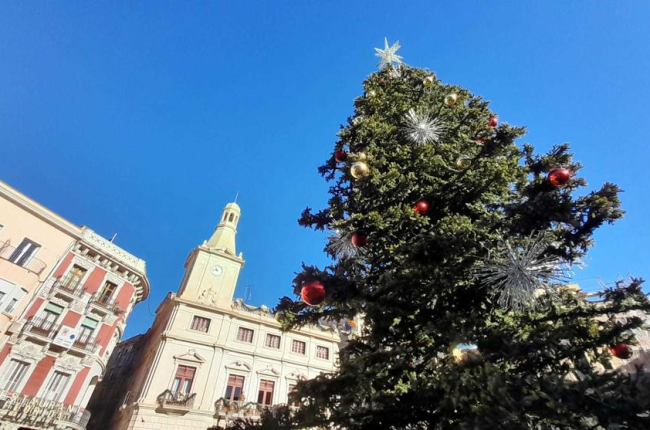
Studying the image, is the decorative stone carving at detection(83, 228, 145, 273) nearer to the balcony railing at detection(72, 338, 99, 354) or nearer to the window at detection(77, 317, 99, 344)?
the window at detection(77, 317, 99, 344)

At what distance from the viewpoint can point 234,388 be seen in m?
22.9

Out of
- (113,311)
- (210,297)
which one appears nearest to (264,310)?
(210,297)

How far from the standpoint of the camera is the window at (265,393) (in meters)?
23.1

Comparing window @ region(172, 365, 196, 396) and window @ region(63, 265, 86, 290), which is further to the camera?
window @ region(63, 265, 86, 290)

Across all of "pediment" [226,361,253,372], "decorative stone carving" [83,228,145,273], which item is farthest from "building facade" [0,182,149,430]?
"pediment" [226,361,253,372]

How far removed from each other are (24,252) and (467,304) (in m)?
28.6

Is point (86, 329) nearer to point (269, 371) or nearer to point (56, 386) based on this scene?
point (56, 386)

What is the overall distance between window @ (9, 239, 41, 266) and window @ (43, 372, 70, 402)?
7.93 metres

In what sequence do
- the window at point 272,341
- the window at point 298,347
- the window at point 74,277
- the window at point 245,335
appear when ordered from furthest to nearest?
the window at point 298,347 → the window at point 272,341 → the window at point 245,335 → the window at point 74,277

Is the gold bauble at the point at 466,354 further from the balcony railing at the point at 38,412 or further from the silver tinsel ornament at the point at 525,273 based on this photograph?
the balcony railing at the point at 38,412

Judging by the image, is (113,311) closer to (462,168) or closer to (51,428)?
(51,428)

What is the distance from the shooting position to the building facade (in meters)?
20.1

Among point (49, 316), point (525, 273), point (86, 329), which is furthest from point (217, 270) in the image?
point (525, 273)

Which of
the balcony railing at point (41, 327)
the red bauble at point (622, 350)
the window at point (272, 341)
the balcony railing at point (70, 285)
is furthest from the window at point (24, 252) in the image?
the red bauble at point (622, 350)
